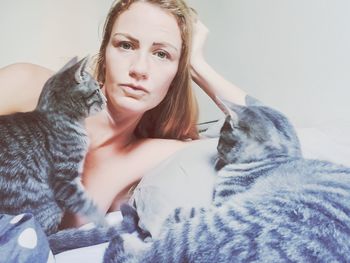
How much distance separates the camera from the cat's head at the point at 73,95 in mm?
957

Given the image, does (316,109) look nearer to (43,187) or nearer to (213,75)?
(213,75)

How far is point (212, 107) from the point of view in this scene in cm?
103

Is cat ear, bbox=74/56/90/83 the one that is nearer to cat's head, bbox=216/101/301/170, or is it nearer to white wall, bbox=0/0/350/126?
white wall, bbox=0/0/350/126

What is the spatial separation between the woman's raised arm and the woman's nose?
0.49 feet

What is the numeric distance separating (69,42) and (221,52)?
1.43 ft

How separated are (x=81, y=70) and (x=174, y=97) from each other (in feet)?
0.86

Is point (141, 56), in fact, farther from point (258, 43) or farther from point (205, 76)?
point (258, 43)

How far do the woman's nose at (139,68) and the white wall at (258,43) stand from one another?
15cm

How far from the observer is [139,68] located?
0.97m

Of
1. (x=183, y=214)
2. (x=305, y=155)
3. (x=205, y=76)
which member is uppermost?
(x=205, y=76)

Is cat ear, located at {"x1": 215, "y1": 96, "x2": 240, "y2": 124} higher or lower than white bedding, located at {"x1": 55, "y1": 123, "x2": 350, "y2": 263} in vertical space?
higher

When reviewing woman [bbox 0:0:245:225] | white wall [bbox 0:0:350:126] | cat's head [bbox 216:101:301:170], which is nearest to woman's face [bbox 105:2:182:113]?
woman [bbox 0:0:245:225]

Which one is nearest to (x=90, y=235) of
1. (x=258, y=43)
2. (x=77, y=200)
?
(x=77, y=200)

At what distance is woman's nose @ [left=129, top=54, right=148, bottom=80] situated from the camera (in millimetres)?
970
